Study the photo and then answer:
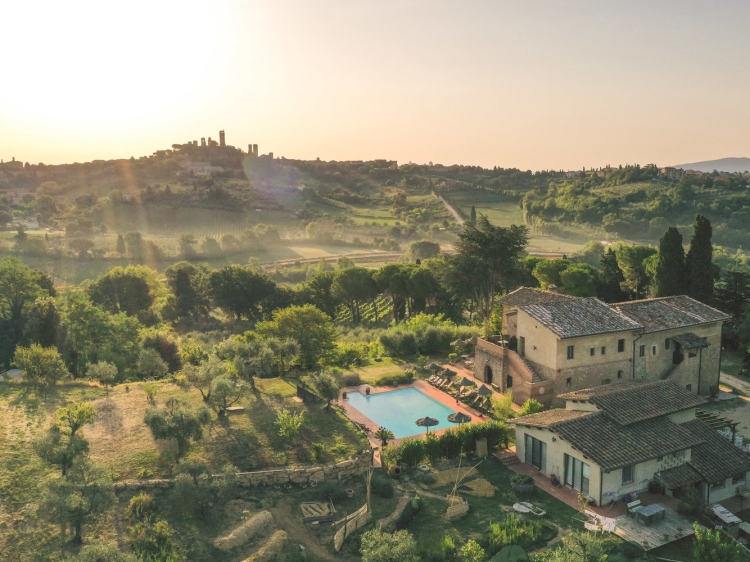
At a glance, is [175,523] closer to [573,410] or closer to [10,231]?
[573,410]

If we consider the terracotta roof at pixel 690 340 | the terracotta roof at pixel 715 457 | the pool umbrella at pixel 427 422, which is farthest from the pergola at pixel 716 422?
the pool umbrella at pixel 427 422

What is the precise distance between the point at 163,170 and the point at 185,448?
441ft

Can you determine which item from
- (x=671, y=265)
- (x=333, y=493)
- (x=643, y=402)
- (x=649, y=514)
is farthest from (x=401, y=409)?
(x=671, y=265)

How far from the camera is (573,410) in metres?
23.9

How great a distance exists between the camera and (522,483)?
2133 cm

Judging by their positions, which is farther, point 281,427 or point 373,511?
point 281,427

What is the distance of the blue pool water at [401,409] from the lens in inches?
1095

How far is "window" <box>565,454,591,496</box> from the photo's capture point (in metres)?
20.7

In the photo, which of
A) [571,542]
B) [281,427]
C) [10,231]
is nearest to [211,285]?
[281,427]

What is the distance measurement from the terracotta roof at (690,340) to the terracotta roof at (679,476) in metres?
10.4

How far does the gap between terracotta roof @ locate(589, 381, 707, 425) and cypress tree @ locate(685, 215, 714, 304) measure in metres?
17.1

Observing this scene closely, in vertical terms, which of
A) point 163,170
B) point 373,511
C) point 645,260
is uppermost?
point 163,170

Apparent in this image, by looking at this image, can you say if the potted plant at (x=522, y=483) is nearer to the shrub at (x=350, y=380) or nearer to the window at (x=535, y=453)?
the window at (x=535, y=453)

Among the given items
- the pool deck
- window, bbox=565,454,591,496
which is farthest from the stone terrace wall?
window, bbox=565,454,591,496
